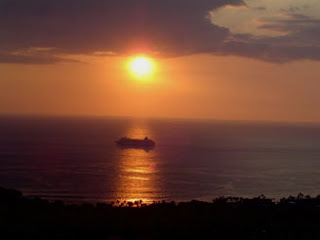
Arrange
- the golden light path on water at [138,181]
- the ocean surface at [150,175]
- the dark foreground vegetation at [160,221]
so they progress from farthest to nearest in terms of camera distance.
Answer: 1. the ocean surface at [150,175]
2. the golden light path on water at [138,181]
3. the dark foreground vegetation at [160,221]

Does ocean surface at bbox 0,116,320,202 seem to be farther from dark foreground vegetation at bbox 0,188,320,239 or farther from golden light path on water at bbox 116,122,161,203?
dark foreground vegetation at bbox 0,188,320,239

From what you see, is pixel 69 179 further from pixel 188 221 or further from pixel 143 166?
pixel 188 221

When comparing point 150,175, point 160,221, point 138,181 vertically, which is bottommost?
point 160,221

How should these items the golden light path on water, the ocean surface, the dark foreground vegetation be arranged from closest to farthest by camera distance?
the dark foreground vegetation → the golden light path on water → the ocean surface

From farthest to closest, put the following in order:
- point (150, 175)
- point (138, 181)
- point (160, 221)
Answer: point (150, 175) → point (138, 181) → point (160, 221)

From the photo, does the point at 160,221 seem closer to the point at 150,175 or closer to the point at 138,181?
the point at 138,181

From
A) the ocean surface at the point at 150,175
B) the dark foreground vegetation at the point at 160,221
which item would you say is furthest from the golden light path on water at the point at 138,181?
the dark foreground vegetation at the point at 160,221

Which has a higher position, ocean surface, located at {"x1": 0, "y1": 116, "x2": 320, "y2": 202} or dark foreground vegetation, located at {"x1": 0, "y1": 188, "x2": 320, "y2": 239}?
ocean surface, located at {"x1": 0, "y1": 116, "x2": 320, "y2": 202}

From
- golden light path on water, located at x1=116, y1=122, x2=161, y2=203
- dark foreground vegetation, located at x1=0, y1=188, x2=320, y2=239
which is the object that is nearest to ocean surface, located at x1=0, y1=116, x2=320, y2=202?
golden light path on water, located at x1=116, y1=122, x2=161, y2=203

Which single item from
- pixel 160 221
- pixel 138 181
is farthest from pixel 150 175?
pixel 160 221

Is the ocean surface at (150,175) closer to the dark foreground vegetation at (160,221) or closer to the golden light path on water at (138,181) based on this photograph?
the golden light path on water at (138,181)
